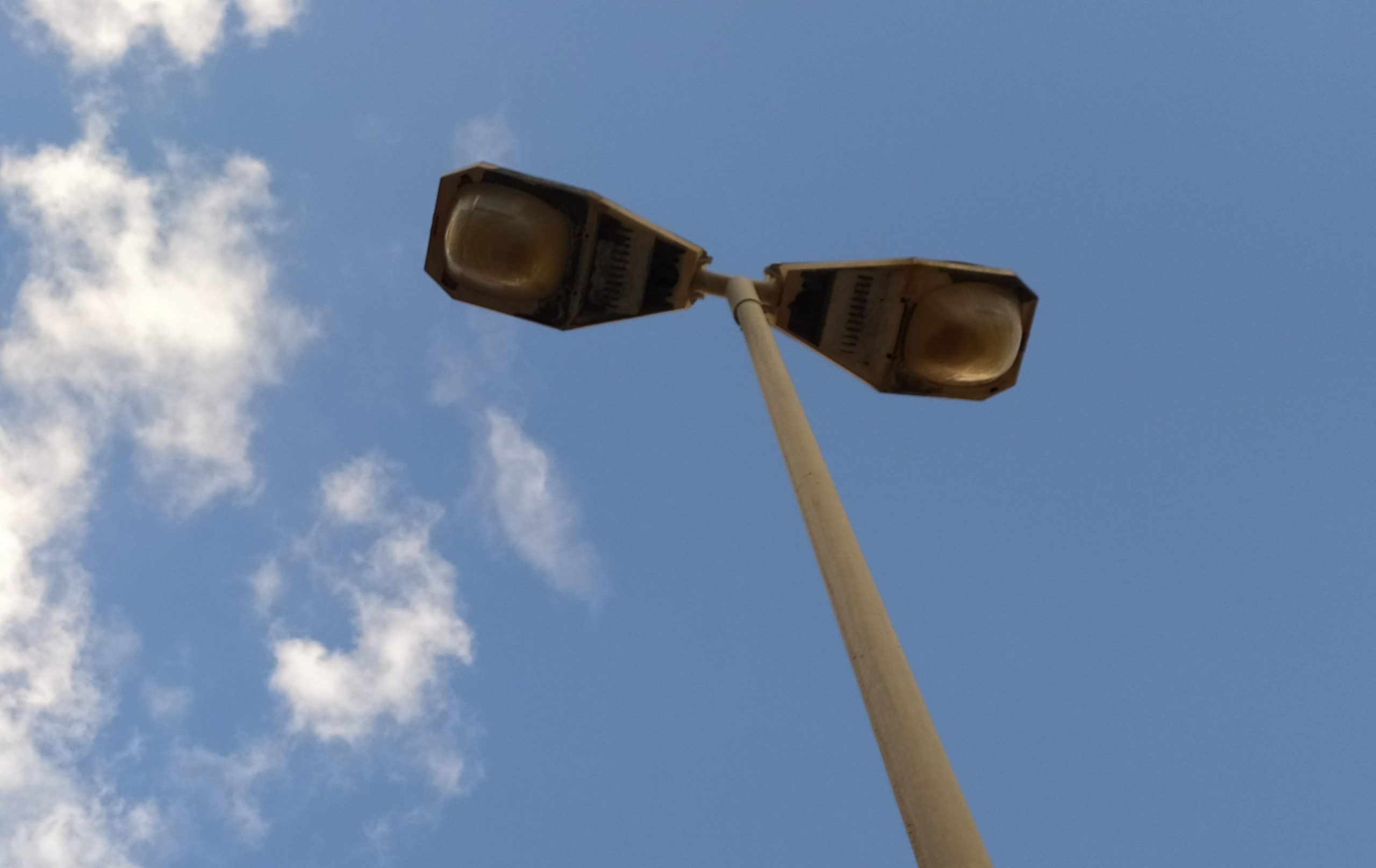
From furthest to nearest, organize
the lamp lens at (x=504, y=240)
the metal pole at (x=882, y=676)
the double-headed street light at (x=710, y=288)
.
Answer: the double-headed street light at (x=710, y=288) → the lamp lens at (x=504, y=240) → the metal pole at (x=882, y=676)

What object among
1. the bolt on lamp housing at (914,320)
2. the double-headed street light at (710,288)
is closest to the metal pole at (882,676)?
the double-headed street light at (710,288)

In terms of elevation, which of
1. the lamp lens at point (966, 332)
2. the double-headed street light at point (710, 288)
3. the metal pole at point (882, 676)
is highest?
the double-headed street light at point (710, 288)

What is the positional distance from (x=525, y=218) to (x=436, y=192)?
950 millimetres

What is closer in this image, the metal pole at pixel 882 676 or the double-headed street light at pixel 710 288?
the metal pole at pixel 882 676

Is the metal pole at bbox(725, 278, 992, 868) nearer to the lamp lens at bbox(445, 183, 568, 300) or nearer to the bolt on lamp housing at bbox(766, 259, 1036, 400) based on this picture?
the bolt on lamp housing at bbox(766, 259, 1036, 400)

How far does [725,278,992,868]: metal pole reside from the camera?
5164 millimetres

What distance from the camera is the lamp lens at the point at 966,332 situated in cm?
1095

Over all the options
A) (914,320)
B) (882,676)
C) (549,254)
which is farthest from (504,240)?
(882,676)

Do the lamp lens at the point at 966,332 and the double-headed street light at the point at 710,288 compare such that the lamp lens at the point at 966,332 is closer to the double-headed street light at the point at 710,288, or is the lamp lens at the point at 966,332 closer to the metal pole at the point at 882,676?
the double-headed street light at the point at 710,288

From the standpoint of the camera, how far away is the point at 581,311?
11852 millimetres

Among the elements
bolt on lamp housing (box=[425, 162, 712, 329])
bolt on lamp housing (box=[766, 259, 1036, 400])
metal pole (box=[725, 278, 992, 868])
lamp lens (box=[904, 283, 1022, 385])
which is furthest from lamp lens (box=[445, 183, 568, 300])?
lamp lens (box=[904, 283, 1022, 385])

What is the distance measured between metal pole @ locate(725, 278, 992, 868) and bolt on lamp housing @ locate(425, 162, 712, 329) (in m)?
3.31

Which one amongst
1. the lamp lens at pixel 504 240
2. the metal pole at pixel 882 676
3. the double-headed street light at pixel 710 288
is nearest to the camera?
the metal pole at pixel 882 676

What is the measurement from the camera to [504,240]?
10836 millimetres
